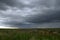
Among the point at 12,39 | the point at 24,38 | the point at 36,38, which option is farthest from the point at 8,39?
the point at 36,38

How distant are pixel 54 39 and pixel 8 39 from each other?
14.9 feet

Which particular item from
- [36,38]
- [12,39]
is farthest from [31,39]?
[12,39]

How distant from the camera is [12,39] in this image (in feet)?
56.0

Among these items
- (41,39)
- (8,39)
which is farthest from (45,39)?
(8,39)

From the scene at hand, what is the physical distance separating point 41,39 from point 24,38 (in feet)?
6.08

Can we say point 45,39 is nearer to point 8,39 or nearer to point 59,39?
point 59,39

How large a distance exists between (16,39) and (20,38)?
531 mm

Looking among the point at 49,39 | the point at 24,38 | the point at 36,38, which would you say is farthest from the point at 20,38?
the point at 49,39

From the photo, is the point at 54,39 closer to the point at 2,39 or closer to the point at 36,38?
the point at 36,38

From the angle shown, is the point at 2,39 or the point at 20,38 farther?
the point at 20,38

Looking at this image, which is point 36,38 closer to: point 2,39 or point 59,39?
point 59,39

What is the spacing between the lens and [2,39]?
16562mm

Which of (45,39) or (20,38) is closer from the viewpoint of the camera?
(45,39)

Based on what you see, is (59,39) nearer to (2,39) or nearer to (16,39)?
(16,39)
